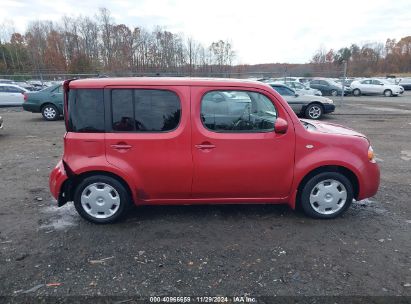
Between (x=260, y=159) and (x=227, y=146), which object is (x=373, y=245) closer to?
(x=260, y=159)

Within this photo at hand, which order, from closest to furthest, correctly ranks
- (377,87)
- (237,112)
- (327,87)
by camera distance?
A: (237,112), (327,87), (377,87)

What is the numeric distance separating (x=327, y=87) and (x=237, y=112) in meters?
25.9

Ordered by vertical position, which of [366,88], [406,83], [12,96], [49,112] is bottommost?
[49,112]

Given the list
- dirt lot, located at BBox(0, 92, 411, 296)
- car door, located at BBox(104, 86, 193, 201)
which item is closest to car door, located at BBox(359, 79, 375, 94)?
dirt lot, located at BBox(0, 92, 411, 296)

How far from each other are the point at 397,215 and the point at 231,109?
8.64 feet

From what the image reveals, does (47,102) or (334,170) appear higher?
(47,102)

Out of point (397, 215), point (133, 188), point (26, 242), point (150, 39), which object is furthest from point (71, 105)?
point (150, 39)

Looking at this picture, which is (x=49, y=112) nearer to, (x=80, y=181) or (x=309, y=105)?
(x=80, y=181)

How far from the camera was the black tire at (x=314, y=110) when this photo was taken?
1309cm

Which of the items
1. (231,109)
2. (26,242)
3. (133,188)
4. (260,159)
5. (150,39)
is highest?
(150,39)

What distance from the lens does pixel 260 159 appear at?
145 inches

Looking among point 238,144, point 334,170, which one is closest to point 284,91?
point 334,170

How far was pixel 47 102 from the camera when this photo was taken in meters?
13.2

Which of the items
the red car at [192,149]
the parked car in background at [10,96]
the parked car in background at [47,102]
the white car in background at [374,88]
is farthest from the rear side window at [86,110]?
the white car in background at [374,88]
